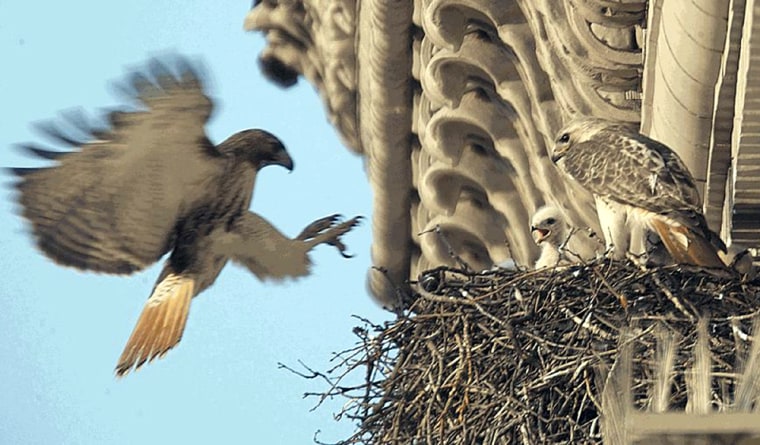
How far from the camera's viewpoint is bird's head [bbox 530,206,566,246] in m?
14.1

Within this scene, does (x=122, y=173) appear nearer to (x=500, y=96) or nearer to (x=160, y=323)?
(x=160, y=323)

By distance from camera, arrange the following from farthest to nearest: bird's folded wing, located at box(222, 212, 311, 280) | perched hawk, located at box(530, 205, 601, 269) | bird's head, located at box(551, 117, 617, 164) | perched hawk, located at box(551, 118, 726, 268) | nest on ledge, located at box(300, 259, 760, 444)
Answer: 1. bird's folded wing, located at box(222, 212, 311, 280)
2. perched hawk, located at box(530, 205, 601, 269)
3. bird's head, located at box(551, 117, 617, 164)
4. perched hawk, located at box(551, 118, 726, 268)
5. nest on ledge, located at box(300, 259, 760, 444)

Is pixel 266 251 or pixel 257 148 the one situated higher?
pixel 257 148

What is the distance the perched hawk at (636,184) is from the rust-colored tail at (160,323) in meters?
1.95

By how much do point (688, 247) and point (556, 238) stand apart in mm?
Result: 1534

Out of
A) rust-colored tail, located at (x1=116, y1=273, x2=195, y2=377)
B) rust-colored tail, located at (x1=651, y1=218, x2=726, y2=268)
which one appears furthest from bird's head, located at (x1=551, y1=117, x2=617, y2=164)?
rust-colored tail, located at (x1=116, y1=273, x2=195, y2=377)

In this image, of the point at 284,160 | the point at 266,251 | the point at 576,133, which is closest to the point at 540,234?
the point at 576,133

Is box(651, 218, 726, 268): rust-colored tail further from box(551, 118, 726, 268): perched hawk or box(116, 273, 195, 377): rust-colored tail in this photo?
box(116, 273, 195, 377): rust-colored tail

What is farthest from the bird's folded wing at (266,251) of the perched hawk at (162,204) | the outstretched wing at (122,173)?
the outstretched wing at (122,173)

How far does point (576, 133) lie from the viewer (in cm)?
1380

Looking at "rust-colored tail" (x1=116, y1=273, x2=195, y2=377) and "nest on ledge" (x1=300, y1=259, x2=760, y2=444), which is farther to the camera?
"rust-colored tail" (x1=116, y1=273, x2=195, y2=377)

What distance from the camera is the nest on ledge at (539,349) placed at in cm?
1172

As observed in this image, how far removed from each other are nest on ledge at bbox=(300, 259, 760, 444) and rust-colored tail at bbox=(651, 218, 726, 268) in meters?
0.21

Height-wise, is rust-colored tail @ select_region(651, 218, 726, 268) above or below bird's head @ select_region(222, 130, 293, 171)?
below
